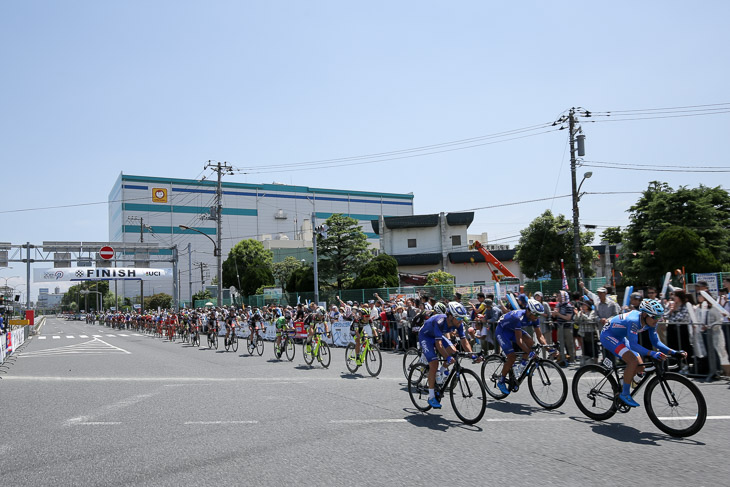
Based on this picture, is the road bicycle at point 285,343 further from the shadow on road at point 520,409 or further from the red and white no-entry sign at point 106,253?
the red and white no-entry sign at point 106,253

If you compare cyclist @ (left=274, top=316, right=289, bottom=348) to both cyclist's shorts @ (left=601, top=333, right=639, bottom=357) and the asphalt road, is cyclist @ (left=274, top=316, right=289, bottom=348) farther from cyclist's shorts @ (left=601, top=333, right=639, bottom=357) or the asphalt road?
cyclist's shorts @ (left=601, top=333, right=639, bottom=357)

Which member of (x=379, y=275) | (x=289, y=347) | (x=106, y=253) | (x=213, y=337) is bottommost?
(x=213, y=337)

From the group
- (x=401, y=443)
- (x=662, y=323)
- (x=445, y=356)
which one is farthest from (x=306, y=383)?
(x=662, y=323)

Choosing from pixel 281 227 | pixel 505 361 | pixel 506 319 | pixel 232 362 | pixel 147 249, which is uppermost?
pixel 281 227

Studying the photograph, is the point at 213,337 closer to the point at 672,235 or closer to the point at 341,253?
the point at 672,235

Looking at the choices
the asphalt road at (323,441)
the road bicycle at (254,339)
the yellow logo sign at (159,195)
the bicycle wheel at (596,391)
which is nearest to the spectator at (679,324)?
the asphalt road at (323,441)

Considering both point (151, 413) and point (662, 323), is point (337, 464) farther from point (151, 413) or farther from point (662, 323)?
point (662, 323)

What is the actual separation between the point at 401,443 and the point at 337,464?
112 centimetres

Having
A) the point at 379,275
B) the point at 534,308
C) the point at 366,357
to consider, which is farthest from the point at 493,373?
the point at 379,275

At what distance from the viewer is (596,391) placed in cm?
752

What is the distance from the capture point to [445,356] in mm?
7988

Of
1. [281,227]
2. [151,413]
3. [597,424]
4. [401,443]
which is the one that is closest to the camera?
[401,443]

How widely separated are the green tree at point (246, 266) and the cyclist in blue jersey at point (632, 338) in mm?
53875

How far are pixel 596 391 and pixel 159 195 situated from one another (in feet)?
311
